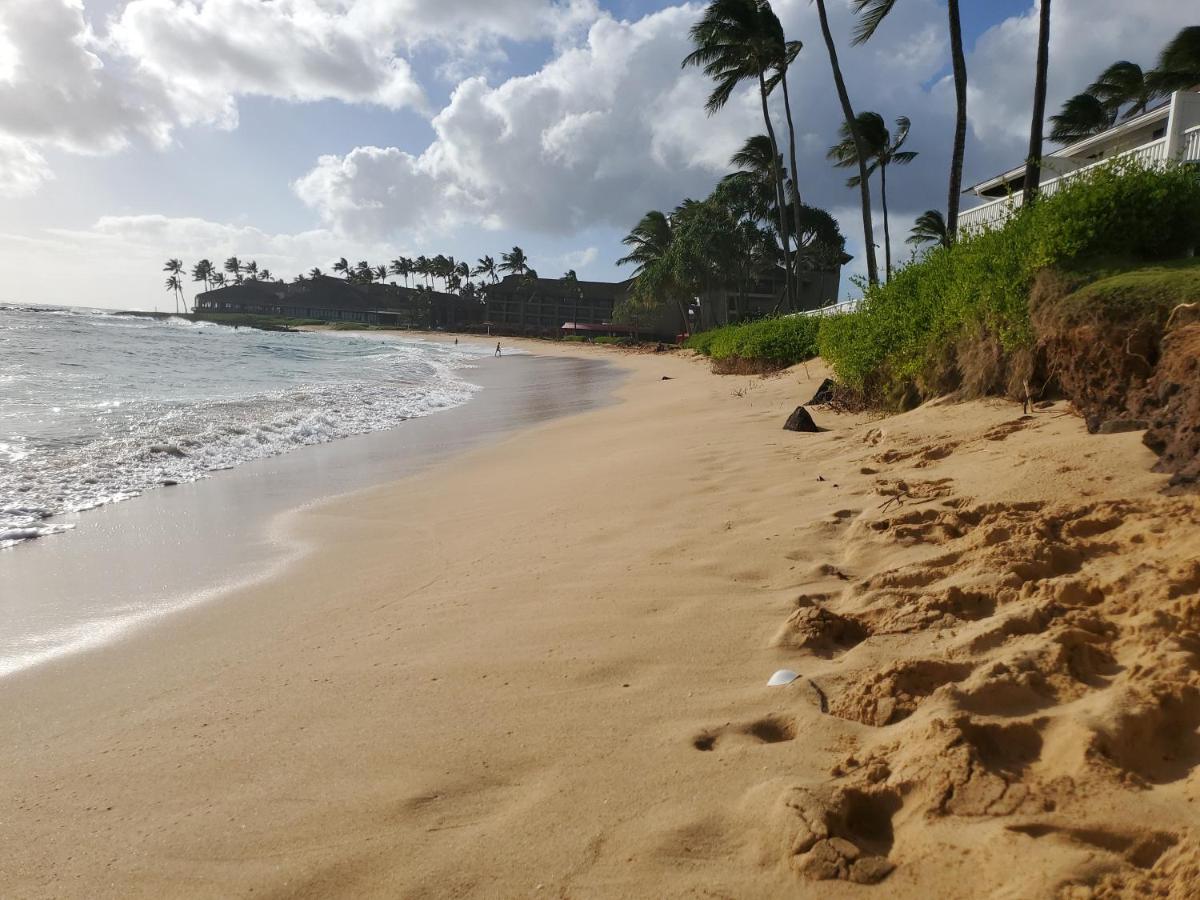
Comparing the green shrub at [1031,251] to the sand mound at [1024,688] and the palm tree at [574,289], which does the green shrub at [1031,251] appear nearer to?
the sand mound at [1024,688]

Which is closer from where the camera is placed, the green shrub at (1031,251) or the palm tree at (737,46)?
the green shrub at (1031,251)

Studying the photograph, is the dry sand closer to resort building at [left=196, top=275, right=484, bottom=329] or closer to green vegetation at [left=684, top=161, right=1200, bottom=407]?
green vegetation at [left=684, top=161, right=1200, bottom=407]

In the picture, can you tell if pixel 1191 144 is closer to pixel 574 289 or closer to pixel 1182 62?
pixel 1182 62

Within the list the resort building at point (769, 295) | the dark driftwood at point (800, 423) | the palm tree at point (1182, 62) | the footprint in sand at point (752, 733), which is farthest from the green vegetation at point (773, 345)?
the resort building at point (769, 295)

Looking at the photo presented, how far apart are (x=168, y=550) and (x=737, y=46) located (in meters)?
29.8

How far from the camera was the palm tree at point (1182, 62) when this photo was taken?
94.5 ft

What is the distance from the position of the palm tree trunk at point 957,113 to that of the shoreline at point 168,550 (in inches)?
518

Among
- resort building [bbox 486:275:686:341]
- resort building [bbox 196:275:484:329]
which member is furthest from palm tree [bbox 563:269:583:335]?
resort building [bbox 196:275:484:329]

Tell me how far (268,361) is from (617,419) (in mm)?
19215

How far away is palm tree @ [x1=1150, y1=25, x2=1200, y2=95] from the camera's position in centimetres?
2881

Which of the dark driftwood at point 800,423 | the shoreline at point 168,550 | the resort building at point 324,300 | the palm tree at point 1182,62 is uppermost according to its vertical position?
the palm tree at point 1182,62

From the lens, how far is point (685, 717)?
241 centimetres

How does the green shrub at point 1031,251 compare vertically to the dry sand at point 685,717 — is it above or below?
above

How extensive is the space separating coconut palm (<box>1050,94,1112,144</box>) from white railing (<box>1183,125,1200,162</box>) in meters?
26.2
